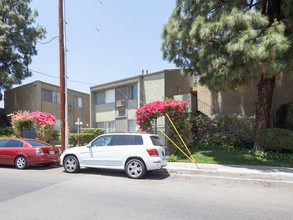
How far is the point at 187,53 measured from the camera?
11.2 meters

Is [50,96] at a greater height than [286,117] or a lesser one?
greater

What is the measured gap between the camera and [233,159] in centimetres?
983

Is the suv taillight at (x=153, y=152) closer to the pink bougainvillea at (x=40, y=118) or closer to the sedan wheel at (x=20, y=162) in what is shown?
the sedan wheel at (x=20, y=162)

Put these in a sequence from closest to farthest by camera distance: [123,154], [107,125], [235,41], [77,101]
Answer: [123,154] → [235,41] → [107,125] → [77,101]

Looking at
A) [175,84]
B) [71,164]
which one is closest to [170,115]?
[71,164]

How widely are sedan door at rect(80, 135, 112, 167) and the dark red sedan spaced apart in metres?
2.20

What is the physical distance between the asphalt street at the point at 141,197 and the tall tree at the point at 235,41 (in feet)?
14.1

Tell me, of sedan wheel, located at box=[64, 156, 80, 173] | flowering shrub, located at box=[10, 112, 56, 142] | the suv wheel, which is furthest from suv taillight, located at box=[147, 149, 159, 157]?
flowering shrub, located at box=[10, 112, 56, 142]

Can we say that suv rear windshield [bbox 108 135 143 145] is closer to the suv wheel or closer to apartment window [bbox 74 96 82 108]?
the suv wheel

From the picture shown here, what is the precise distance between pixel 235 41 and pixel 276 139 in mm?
4769

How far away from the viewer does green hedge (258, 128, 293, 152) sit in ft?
30.8

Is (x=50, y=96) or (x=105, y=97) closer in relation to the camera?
(x=105, y=97)

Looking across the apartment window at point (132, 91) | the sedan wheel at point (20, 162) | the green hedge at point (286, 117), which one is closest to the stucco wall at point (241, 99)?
the green hedge at point (286, 117)

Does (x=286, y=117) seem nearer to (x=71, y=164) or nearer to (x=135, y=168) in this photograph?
(x=135, y=168)
